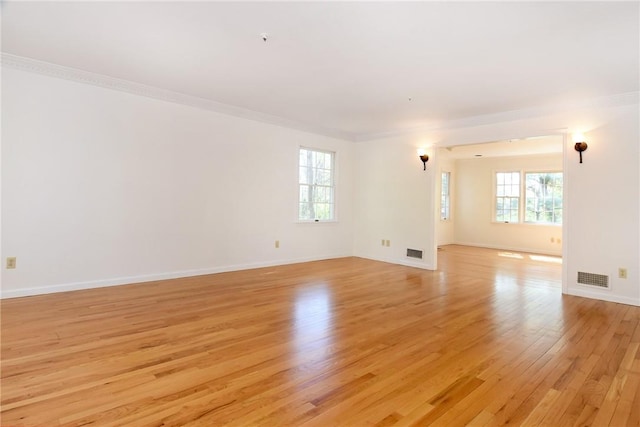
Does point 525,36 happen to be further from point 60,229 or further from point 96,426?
point 60,229

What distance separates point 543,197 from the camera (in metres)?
8.62

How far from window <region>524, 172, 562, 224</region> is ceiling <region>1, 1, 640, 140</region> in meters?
4.74

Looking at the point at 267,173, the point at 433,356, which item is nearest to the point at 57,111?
the point at 267,173

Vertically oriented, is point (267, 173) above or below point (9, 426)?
above

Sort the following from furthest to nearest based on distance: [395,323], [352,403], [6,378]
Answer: [395,323] < [6,378] < [352,403]

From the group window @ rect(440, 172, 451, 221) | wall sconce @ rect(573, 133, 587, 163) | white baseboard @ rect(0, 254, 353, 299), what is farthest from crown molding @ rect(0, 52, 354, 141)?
window @ rect(440, 172, 451, 221)

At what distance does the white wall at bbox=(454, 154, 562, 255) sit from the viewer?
838 cm

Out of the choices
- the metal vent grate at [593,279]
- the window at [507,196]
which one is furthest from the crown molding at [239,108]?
the window at [507,196]

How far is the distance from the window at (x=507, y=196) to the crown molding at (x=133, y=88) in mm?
6013

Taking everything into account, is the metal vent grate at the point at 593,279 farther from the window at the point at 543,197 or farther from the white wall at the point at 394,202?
the window at the point at 543,197

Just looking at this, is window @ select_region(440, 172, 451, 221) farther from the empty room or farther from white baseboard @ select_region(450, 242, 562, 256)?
the empty room

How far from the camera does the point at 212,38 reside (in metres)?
2.97

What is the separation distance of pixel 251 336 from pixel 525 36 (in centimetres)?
331

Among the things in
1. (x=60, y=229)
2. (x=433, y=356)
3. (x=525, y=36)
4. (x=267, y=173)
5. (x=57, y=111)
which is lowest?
(x=433, y=356)
